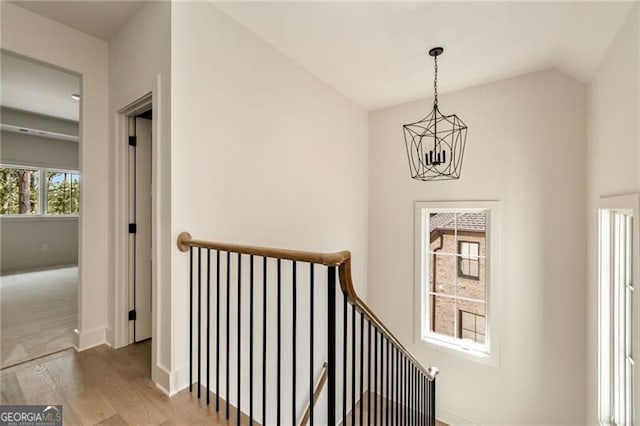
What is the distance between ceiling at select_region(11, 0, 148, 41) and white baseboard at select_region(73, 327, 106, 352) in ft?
8.18

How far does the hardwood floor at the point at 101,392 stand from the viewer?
163 cm

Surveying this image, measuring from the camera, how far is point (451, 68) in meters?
2.94

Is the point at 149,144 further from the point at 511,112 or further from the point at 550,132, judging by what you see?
the point at 550,132

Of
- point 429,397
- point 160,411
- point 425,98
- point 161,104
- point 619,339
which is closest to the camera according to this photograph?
point 160,411

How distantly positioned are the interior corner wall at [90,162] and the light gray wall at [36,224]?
3.44 metres

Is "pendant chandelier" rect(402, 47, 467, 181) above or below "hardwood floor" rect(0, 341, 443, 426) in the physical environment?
above

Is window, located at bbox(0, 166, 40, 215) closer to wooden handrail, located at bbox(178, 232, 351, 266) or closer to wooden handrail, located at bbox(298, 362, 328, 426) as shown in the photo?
wooden handrail, located at bbox(178, 232, 351, 266)

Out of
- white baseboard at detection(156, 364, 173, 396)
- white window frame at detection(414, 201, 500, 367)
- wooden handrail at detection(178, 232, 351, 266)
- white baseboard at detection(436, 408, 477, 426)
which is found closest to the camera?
wooden handrail at detection(178, 232, 351, 266)

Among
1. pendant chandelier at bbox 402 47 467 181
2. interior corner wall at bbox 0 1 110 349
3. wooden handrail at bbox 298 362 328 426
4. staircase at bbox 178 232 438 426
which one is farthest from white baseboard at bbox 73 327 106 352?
pendant chandelier at bbox 402 47 467 181

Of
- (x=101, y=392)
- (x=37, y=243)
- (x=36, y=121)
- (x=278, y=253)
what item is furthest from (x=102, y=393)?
(x=37, y=243)

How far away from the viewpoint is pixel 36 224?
5477 mm

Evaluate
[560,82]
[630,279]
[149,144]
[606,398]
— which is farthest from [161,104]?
[606,398]

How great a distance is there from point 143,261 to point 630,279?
372cm

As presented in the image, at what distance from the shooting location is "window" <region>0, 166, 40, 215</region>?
201 inches
